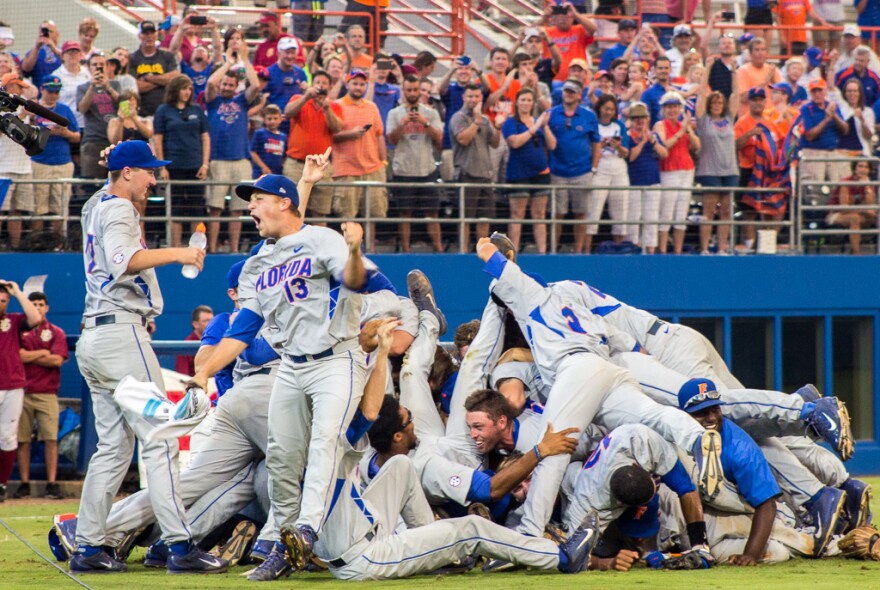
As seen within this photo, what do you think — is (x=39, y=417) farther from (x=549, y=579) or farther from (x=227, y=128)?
(x=549, y=579)

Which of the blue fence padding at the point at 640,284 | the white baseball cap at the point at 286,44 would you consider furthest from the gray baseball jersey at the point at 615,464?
the white baseball cap at the point at 286,44

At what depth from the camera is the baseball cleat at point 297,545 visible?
20.6 ft

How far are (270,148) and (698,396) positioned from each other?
22.6 feet

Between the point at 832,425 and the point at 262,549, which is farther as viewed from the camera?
the point at 832,425

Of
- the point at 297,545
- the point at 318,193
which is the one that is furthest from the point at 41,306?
the point at 297,545

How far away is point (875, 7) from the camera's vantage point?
1853cm

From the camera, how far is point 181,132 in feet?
41.4

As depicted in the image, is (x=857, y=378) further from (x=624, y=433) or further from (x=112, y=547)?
(x=112, y=547)

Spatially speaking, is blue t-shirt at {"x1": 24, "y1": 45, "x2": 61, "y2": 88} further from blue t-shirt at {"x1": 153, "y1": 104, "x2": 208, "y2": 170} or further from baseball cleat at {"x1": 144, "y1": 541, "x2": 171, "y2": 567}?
baseball cleat at {"x1": 144, "y1": 541, "x2": 171, "y2": 567}

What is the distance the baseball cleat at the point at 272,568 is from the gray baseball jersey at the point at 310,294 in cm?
103

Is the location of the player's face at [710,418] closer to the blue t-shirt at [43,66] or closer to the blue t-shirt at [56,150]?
the blue t-shirt at [56,150]

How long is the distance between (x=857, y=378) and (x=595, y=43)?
18.0 ft

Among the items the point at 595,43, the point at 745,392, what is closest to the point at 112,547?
the point at 745,392

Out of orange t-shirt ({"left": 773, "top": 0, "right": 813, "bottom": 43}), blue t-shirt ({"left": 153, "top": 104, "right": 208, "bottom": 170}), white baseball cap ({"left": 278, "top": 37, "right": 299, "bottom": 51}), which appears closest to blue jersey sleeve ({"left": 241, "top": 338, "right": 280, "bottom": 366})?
blue t-shirt ({"left": 153, "top": 104, "right": 208, "bottom": 170})
